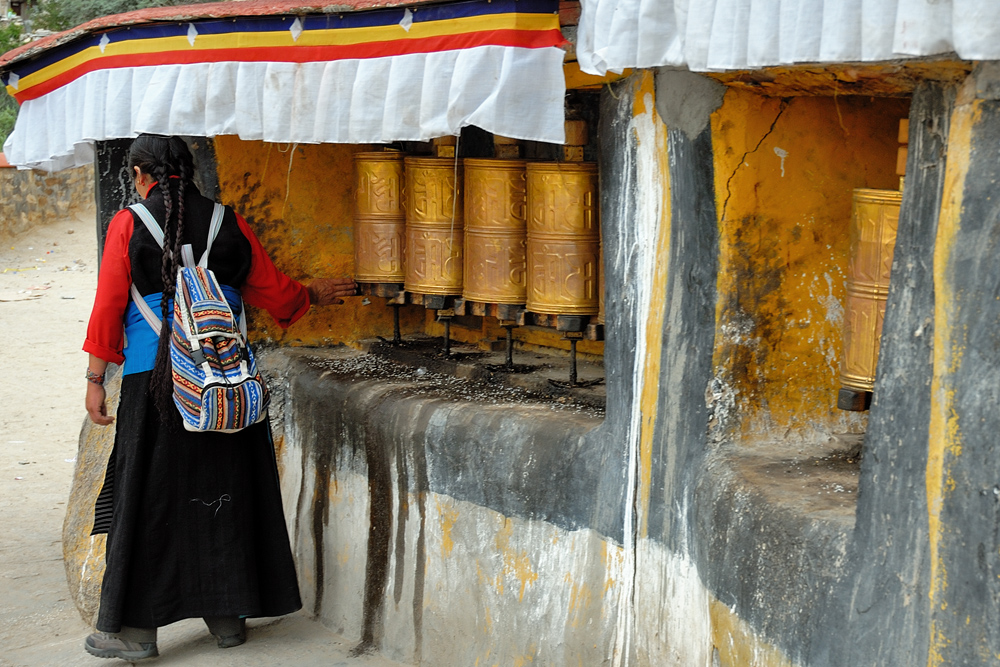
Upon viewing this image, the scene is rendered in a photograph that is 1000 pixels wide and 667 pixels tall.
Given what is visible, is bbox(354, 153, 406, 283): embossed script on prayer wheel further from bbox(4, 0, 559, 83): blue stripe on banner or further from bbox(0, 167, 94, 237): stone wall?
bbox(0, 167, 94, 237): stone wall

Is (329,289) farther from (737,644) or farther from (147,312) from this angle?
(737,644)

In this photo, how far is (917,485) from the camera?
82.6 inches

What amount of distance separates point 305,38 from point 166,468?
1.37 m

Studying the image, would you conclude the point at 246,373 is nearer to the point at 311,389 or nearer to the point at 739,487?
the point at 311,389

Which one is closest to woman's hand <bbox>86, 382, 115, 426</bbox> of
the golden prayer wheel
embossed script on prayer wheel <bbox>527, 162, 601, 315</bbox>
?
embossed script on prayer wheel <bbox>527, 162, 601, 315</bbox>

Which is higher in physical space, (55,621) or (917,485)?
(917,485)

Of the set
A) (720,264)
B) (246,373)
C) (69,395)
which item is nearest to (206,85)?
(246,373)

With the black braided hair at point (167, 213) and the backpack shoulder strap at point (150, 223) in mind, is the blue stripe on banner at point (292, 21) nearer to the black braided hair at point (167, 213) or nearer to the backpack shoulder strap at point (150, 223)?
the black braided hair at point (167, 213)

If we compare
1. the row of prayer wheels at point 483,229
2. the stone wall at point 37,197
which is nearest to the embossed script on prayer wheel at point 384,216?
the row of prayer wheels at point 483,229

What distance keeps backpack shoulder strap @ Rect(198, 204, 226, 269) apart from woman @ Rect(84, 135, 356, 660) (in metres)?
0.01

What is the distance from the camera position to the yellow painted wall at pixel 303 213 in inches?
173

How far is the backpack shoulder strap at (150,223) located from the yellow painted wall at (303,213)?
0.83 meters

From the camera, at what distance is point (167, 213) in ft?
11.6

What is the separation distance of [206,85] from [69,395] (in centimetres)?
582
